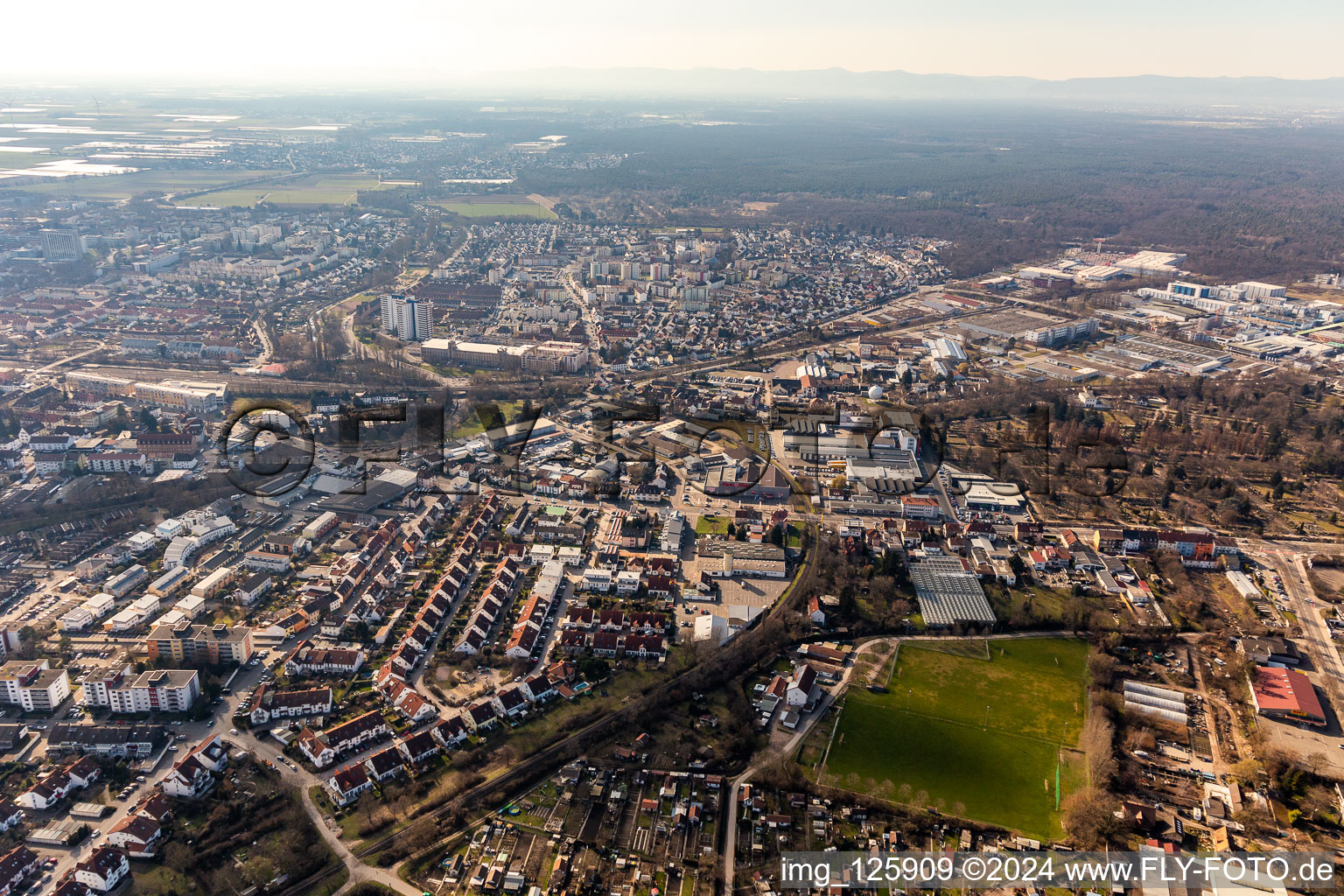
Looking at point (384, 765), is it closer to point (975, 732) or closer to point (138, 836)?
point (138, 836)

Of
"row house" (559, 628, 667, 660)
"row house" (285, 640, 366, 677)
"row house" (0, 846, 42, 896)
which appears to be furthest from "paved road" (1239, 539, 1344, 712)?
"row house" (0, 846, 42, 896)

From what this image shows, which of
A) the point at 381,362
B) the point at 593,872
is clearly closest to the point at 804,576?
the point at 593,872

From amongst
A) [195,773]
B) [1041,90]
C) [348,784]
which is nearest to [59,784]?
[195,773]

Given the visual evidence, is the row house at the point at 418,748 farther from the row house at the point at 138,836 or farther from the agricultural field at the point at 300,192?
the agricultural field at the point at 300,192

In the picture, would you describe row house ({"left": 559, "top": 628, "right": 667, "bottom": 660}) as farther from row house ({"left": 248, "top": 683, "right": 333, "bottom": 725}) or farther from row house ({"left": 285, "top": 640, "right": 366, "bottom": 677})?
row house ({"left": 248, "top": 683, "right": 333, "bottom": 725})

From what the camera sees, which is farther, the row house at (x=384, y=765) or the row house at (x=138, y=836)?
the row house at (x=384, y=765)

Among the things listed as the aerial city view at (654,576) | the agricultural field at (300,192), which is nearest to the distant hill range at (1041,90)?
the agricultural field at (300,192)
